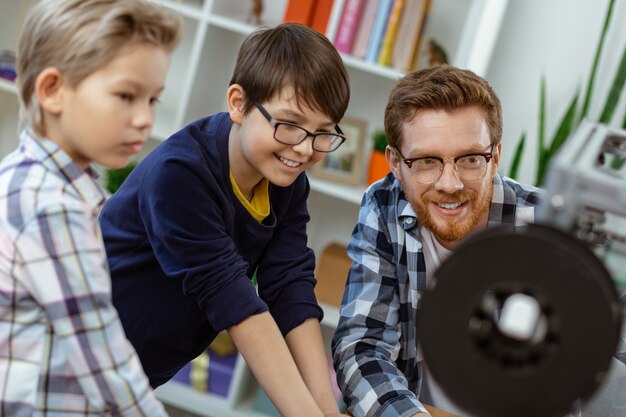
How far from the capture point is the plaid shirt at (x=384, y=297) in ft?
5.00

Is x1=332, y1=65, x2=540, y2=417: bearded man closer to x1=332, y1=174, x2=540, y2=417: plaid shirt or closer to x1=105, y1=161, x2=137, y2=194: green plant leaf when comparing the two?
x1=332, y1=174, x2=540, y2=417: plaid shirt

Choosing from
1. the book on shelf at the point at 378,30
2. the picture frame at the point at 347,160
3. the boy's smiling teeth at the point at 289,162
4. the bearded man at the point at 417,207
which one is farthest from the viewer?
the picture frame at the point at 347,160

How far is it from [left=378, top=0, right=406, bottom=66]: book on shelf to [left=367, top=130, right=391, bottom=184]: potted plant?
255 mm

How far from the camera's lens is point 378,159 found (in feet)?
10.0

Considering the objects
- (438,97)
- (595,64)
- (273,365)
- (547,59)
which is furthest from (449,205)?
(547,59)

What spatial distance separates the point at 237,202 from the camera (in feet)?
4.92

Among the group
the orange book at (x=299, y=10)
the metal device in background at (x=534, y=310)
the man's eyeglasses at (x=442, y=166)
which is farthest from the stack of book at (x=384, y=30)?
the metal device in background at (x=534, y=310)

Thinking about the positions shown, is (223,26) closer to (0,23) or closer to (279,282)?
(0,23)

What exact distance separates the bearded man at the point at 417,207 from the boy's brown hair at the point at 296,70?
300 millimetres

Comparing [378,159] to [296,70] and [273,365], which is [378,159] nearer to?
[296,70]

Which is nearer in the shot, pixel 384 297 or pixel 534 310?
pixel 534 310

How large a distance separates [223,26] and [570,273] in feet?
8.10

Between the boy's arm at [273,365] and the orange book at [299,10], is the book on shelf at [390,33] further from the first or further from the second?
the boy's arm at [273,365]

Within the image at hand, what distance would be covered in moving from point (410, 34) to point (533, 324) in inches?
90.7
